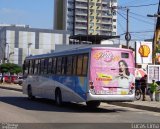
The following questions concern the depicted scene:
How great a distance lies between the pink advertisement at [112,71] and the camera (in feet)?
68.8

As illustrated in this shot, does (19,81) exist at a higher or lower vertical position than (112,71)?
lower

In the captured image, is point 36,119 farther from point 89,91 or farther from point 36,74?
point 36,74

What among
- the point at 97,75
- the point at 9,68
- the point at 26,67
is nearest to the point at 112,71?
the point at 97,75

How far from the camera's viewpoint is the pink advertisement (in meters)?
21.0

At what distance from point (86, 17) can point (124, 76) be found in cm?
10827

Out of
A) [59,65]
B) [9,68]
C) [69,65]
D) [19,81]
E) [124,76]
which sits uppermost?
[69,65]

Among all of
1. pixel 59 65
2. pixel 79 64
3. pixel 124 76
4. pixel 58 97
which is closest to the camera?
pixel 124 76

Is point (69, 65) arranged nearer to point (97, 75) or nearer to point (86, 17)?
point (97, 75)

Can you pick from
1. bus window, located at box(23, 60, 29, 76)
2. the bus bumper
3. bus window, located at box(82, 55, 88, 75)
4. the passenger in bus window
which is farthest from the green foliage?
the bus bumper

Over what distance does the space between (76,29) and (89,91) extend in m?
114

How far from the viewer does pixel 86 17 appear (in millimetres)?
129000

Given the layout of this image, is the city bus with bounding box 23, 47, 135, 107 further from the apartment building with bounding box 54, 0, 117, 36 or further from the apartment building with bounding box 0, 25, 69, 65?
the apartment building with bounding box 0, 25, 69, 65

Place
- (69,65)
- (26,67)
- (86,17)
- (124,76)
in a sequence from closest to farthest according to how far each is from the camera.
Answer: (124,76) → (69,65) → (26,67) → (86,17)

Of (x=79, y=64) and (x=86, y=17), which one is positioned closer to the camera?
(x=79, y=64)
